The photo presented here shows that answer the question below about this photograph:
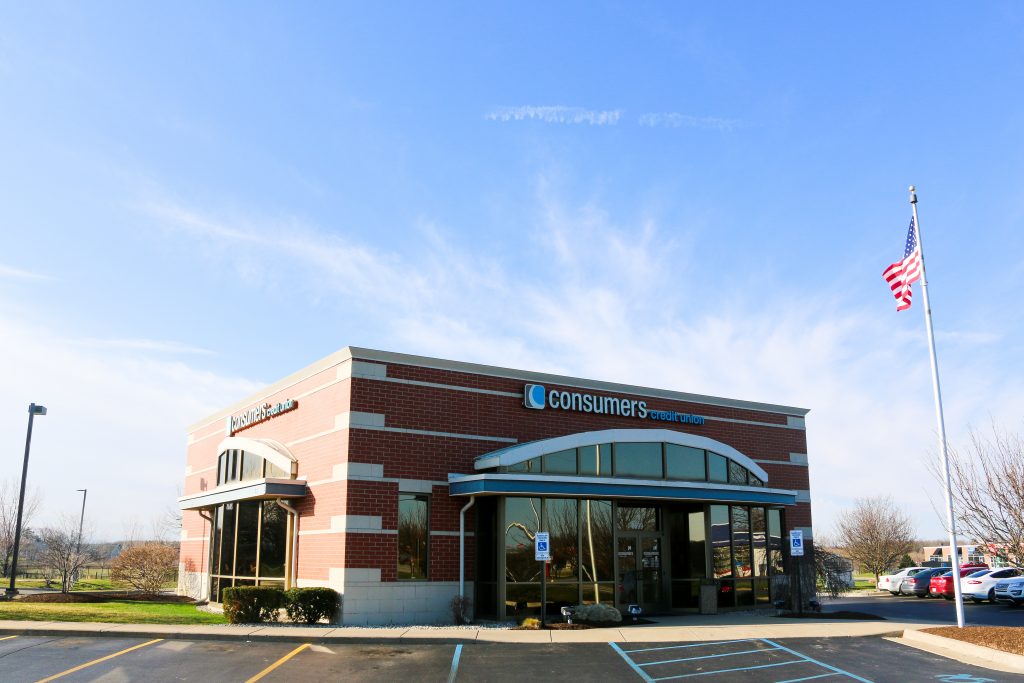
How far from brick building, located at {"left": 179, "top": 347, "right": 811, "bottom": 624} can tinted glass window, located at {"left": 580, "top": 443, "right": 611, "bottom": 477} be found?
4 cm

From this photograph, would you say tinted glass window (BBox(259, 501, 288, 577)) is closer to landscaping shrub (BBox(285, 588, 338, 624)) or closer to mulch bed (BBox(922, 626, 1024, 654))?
landscaping shrub (BBox(285, 588, 338, 624))

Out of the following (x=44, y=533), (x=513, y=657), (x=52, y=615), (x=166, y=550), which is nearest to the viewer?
(x=513, y=657)

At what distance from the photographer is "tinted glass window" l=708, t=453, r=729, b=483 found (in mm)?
25413

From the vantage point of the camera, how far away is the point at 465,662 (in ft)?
49.9

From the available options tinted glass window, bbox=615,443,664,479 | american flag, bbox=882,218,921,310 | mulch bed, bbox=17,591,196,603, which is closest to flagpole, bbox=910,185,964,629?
american flag, bbox=882,218,921,310

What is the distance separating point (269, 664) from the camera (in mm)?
14805

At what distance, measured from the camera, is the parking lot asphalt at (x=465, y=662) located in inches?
547

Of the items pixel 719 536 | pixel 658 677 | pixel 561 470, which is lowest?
pixel 658 677

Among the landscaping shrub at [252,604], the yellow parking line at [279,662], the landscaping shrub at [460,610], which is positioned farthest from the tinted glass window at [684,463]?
the yellow parking line at [279,662]

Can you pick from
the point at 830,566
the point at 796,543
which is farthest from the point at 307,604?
the point at 830,566

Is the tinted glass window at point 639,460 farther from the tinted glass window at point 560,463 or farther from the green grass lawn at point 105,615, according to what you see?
the green grass lawn at point 105,615

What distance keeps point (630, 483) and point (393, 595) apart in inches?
260

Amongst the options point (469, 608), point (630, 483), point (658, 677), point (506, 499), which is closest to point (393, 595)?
point (469, 608)

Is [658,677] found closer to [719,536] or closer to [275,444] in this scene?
[719,536]
